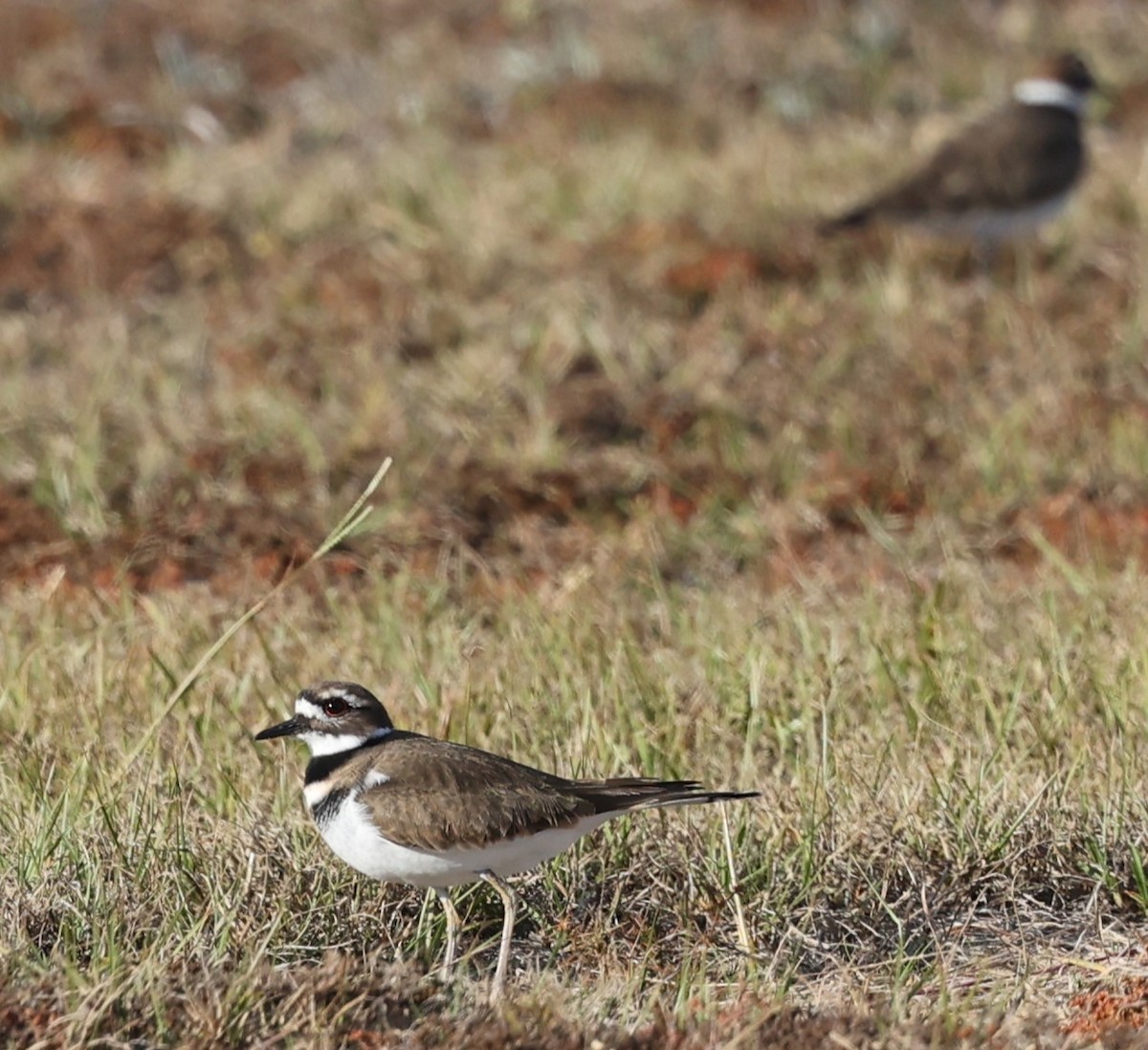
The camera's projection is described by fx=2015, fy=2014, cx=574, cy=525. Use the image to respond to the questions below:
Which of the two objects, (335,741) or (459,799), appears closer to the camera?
(459,799)

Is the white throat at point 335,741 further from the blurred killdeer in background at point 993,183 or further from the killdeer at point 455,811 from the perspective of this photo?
the blurred killdeer in background at point 993,183

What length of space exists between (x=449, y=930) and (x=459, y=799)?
28 cm

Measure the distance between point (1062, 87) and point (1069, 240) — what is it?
1.69 meters

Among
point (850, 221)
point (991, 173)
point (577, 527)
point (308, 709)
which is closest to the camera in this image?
point (308, 709)

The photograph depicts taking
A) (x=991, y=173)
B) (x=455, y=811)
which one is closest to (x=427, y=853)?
(x=455, y=811)

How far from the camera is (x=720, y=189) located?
1251 centimetres

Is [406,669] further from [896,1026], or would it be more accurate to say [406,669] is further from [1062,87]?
[1062,87]

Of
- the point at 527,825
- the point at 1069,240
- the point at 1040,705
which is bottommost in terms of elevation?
the point at 1069,240

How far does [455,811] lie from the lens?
4.20m

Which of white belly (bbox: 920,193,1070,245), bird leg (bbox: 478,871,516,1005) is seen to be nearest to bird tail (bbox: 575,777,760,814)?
bird leg (bbox: 478,871,516,1005)

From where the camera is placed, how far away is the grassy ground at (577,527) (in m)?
4.35

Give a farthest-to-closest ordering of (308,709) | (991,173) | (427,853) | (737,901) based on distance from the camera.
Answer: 1. (991,173)
2. (308,709)
3. (737,901)
4. (427,853)

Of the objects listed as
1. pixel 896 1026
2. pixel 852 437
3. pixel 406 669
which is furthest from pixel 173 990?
pixel 852 437

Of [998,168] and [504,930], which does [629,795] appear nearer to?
[504,930]
